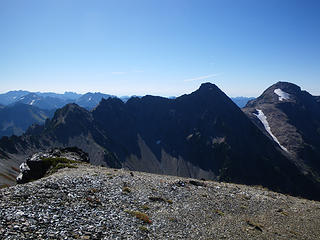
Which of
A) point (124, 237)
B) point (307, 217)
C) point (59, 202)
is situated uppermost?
point (59, 202)

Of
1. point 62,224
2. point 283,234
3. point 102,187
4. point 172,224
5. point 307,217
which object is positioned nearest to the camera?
point 62,224

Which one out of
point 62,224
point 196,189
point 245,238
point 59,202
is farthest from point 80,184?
point 245,238

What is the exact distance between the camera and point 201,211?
2542 cm

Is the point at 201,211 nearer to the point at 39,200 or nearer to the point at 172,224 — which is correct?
the point at 172,224

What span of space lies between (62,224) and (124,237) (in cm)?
495

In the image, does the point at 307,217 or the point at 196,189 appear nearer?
the point at 307,217

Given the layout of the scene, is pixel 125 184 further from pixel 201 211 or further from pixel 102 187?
pixel 201 211

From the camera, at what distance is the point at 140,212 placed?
72.9 feet

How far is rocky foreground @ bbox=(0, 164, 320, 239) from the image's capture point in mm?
16391

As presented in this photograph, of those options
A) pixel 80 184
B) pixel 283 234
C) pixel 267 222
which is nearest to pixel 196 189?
pixel 267 222

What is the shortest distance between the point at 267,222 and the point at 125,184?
62.6ft

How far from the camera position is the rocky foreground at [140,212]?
1639 centimetres

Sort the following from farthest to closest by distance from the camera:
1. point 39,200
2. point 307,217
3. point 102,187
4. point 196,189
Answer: point 196,189
point 307,217
point 102,187
point 39,200

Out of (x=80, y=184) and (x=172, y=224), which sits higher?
(x=80, y=184)
